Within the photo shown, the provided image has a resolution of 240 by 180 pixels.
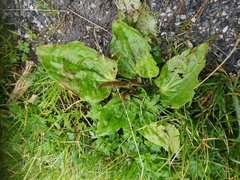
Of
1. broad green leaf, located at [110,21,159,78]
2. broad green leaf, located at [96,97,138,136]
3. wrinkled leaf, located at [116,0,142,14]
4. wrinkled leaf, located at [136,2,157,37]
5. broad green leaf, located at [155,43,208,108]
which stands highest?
wrinkled leaf, located at [116,0,142,14]

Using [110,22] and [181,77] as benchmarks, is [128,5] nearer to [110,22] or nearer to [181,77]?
[110,22]

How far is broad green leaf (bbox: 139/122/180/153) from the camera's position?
1359mm

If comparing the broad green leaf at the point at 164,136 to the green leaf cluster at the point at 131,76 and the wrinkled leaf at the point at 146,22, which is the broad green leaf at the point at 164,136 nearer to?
the green leaf cluster at the point at 131,76

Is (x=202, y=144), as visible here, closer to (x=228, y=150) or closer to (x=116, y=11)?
(x=228, y=150)

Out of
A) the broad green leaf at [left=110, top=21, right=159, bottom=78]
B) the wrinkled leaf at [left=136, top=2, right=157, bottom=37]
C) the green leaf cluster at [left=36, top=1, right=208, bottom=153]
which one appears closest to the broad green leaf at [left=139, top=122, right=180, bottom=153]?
the green leaf cluster at [left=36, top=1, right=208, bottom=153]

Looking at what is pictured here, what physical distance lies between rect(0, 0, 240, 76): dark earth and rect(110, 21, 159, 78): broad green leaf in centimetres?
10

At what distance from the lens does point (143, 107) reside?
4.51 ft

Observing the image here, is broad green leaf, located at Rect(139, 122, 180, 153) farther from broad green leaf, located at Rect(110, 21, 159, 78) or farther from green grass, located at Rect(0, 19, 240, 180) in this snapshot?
broad green leaf, located at Rect(110, 21, 159, 78)

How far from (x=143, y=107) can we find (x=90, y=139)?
10.8 inches

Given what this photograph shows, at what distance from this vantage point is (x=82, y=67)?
4.44 ft

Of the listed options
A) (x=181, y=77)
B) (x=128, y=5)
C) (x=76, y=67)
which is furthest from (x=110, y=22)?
(x=181, y=77)

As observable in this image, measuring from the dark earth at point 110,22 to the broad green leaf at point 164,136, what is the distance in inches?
10.8

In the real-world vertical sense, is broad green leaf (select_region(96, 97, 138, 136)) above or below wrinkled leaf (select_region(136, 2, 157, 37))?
below

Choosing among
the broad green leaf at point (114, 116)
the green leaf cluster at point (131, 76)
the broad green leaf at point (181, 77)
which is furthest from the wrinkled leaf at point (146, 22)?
the broad green leaf at point (114, 116)
